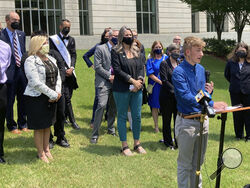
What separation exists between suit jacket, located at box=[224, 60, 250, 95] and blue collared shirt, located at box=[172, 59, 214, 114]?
3.50m

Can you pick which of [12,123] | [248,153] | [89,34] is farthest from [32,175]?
[89,34]

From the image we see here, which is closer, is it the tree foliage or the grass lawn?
the grass lawn

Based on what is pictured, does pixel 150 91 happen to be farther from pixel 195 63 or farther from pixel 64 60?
pixel 195 63

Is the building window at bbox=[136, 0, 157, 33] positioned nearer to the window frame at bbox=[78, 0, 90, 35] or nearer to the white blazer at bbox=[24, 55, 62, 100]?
the window frame at bbox=[78, 0, 90, 35]

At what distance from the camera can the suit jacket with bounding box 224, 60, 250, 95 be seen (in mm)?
7285

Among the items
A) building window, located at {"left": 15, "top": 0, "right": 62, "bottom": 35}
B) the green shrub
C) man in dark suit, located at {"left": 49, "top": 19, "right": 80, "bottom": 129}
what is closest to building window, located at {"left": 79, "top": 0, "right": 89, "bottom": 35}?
building window, located at {"left": 15, "top": 0, "right": 62, "bottom": 35}

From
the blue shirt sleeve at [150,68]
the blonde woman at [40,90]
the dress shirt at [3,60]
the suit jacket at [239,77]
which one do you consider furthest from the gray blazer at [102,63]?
the suit jacket at [239,77]

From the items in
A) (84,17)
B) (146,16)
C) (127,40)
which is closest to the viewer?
(127,40)

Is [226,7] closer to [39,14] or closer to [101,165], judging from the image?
[39,14]

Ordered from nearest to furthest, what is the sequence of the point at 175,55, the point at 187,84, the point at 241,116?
the point at 187,84 < the point at 175,55 < the point at 241,116

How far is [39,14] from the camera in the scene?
954 inches

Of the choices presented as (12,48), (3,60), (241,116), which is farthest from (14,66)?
(241,116)

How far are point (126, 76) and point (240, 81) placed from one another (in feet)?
9.42

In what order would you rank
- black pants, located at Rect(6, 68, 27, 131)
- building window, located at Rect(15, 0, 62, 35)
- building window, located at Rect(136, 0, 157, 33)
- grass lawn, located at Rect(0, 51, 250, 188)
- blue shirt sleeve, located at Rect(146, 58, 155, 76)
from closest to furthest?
grass lawn, located at Rect(0, 51, 250, 188)
black pants, located at Rect(6, 68, 27, 131)
blue shirt sleeve, located at Rect(146, 58, 155, 76)
building window, located at Rect(15, 0, 62, 35)
building window, located at Rect(136, 0, 157, 33)
